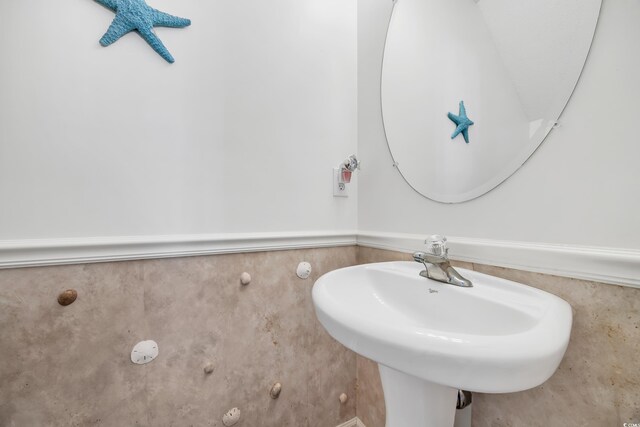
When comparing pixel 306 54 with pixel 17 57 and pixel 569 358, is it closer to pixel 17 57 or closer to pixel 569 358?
pixel 17 57

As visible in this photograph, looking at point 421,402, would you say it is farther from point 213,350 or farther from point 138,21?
point 138,21

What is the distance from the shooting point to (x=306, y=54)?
0.95m

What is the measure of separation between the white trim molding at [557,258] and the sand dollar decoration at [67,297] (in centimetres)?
101

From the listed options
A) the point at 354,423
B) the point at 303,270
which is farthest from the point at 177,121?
the point at 354,423

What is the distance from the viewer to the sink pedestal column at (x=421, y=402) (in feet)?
1.59

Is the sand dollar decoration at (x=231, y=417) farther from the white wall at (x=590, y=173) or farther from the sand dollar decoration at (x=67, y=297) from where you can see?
the white wall at (x=590, y=173)

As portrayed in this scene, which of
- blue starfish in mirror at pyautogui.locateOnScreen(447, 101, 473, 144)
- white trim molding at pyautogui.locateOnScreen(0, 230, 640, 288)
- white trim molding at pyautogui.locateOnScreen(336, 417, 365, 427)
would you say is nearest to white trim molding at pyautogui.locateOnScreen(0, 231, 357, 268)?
white trim molding at pyautogui.locateOnScreen(0, 230, 640, 288)

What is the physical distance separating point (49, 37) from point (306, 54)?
0.75 m

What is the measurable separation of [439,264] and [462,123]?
0.43 m

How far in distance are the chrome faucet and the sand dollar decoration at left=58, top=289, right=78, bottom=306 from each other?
88cm

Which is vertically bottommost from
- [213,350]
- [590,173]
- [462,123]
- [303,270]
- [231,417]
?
[231,417]

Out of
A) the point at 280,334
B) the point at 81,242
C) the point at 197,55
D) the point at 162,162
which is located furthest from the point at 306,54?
the point at 280,334

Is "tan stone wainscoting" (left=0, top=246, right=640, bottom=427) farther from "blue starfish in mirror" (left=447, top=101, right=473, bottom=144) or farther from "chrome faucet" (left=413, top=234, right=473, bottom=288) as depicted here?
"blue starfish in mirror" (left=447, top=101, right=473, bottom=144)

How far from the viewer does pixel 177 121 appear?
715 millimetres
